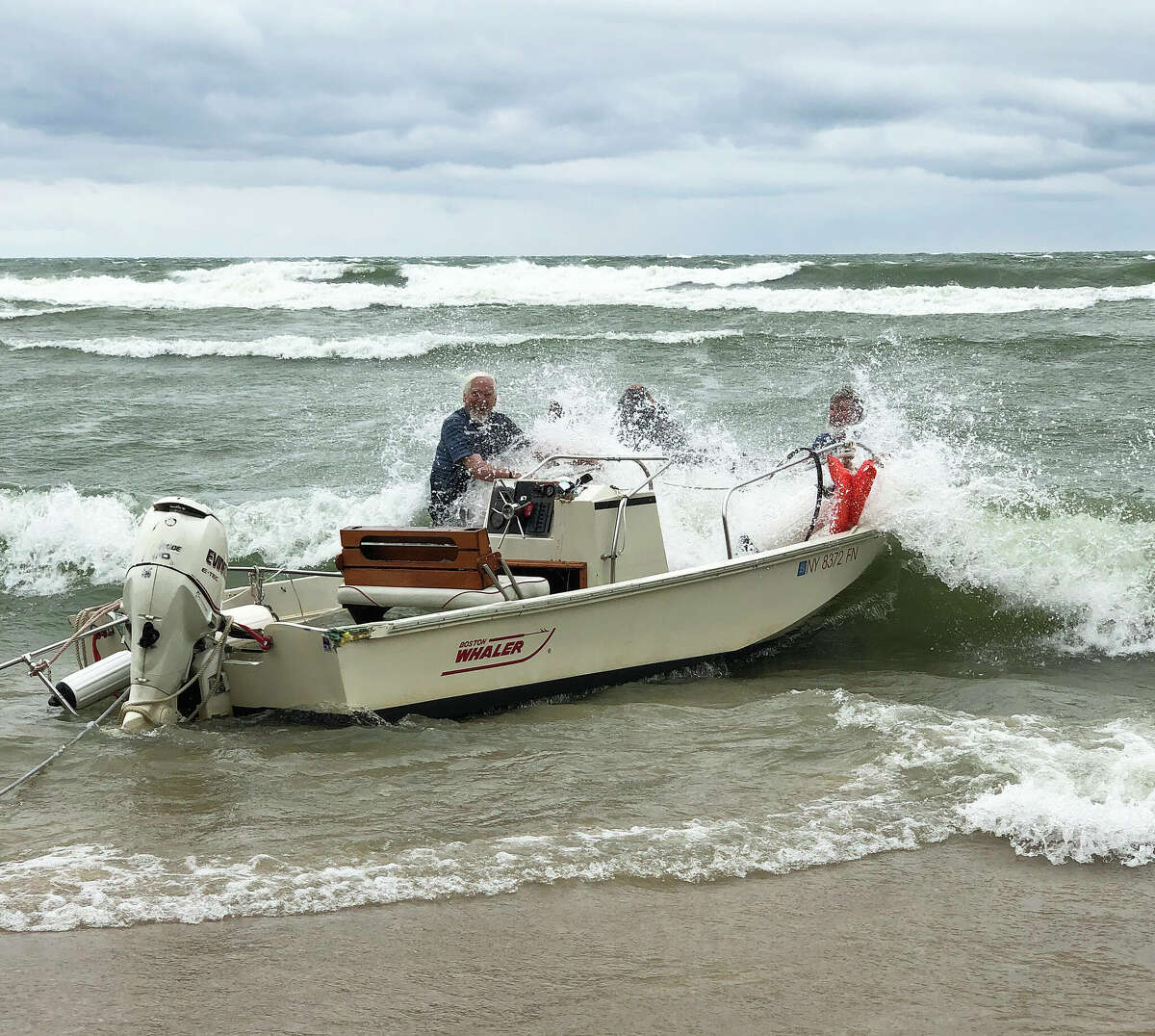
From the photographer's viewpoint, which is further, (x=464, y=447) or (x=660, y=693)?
(x=464, y=447)

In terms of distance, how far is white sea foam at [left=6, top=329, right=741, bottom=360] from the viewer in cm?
2411

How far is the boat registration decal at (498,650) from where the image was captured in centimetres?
631

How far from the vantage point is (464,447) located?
293 inches

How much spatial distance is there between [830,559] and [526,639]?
95.7 inches

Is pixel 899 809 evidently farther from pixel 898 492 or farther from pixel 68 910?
pixel 898 492

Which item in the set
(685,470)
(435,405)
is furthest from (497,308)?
(685,470)

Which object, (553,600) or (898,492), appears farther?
(898,492)

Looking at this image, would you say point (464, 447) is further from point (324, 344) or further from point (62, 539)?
point (324, 344)

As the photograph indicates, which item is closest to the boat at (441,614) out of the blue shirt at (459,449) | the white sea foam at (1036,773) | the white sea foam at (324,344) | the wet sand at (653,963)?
the blue shirt at (459,449)

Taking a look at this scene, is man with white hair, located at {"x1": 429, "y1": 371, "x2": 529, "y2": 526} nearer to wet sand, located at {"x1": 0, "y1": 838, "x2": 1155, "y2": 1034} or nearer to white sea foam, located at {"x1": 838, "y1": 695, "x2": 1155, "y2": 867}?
white sea foam, located at {"x1": 838, "y1": 695, "x2": 1155, "y2": 867}

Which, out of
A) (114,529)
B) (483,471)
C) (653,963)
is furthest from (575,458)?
(114,529)

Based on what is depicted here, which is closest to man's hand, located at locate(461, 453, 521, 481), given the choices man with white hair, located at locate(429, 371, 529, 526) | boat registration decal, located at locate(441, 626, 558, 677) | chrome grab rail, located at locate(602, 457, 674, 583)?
man with white hair, located at locate(429, 371, 529, 526)

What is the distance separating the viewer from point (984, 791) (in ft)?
16.9

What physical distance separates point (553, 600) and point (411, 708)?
0.91 meters
